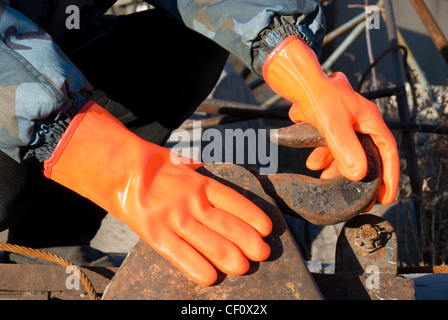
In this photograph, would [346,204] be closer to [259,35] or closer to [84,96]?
[259,35]

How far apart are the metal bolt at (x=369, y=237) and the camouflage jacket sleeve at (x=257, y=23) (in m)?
0.59

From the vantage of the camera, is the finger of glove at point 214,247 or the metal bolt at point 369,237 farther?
the metal bolt at point 369,237

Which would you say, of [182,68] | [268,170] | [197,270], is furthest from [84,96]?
[268,170]

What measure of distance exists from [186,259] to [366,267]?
1.74 feet

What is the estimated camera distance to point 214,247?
1.13 m

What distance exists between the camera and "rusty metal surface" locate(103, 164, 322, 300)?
3.63 ft

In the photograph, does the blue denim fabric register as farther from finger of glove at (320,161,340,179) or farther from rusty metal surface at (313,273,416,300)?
rusty metal surface at (313,273,416,300)

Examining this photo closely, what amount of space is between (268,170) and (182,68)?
1286 mm

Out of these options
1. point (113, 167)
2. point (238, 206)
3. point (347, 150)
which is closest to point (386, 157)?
point (347, 150)

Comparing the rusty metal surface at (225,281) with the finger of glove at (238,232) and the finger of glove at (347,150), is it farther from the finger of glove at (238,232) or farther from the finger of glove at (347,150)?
the finger of glove at (347,150)

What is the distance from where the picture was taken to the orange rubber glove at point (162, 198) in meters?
Answer: 1.12

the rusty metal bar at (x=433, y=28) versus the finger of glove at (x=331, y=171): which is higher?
the rusty metal bar at (x=433, y=28)

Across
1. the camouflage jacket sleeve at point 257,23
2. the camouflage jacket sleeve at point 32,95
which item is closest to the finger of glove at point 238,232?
the camouflage jacket sleeve at point 32,95

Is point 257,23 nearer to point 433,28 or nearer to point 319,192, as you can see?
point 319,192
